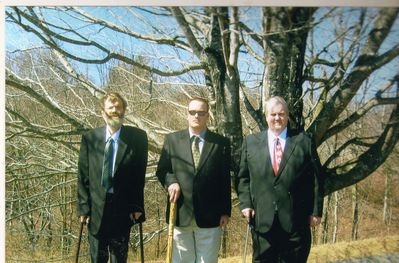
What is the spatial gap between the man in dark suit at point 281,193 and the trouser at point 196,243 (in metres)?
0.32

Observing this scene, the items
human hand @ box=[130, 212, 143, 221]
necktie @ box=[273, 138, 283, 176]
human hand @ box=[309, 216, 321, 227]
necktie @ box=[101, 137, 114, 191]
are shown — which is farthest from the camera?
human hand @ box=[130, 212, 143, 221]

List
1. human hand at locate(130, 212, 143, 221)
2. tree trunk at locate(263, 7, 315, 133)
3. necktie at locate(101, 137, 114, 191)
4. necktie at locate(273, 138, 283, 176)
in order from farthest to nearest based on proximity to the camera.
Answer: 1. tree trunk at locate(263, 7, 315, 133)
2. human hand at locate(130, 212, 143, 221)
3. necktie at locate(101, 137, 114, 191)
4. necktie at locate(273, 138, 283, 176)

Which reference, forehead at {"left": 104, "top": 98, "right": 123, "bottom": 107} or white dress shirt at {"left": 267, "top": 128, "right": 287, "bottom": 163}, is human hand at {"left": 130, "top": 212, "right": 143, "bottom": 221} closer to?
forehead at {"left": 104, "top": 98, "right": 123, "bottom": 107}

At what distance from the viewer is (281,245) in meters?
4.11

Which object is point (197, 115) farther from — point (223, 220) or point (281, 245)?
point (281, 245)

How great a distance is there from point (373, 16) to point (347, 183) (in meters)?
1.51

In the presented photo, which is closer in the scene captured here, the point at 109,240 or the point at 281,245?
the point at 281,245

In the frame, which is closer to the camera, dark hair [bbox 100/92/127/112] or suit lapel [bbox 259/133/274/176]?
suit lapel [bbox 259/133/274/176]

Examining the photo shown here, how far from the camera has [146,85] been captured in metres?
4.88

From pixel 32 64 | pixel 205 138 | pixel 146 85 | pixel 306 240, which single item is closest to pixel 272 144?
pixel 205 138

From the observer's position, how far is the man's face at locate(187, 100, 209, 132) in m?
4.32

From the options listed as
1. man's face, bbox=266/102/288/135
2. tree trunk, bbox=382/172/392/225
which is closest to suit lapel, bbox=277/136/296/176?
man's face, bbox=266/102/288/135

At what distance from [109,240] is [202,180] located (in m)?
0.93

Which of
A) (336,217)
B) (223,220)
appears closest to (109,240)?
(223,220)
